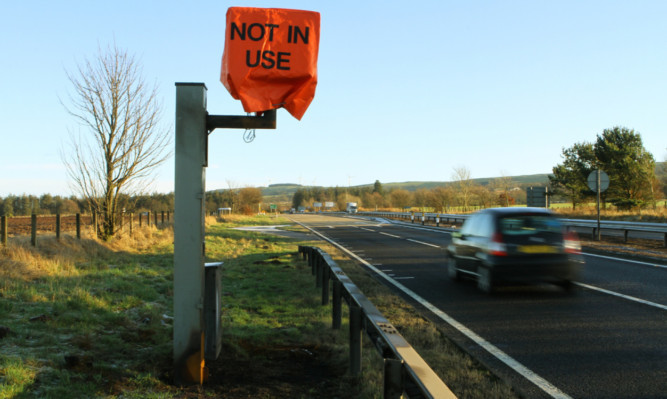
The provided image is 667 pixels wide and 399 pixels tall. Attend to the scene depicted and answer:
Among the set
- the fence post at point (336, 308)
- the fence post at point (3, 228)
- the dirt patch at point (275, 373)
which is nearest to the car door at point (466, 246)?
the fence post at point (336, 308)

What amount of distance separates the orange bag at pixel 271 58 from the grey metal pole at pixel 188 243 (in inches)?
22.7

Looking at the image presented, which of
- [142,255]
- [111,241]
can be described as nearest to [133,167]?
[111,241]

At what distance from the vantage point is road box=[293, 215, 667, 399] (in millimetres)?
4176

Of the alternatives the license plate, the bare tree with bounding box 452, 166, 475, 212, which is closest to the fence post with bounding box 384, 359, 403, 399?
the license plate

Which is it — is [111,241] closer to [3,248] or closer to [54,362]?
[3,248]

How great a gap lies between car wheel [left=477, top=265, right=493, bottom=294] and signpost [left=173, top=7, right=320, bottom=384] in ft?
18.1

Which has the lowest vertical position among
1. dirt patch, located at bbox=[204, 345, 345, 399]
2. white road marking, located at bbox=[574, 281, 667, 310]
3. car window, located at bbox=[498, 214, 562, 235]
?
dirt patch, located at bbox=[204, 345, 345, 399]

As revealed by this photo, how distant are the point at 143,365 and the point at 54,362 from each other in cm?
75

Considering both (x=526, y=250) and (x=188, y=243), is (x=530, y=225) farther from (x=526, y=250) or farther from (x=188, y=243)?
(x=188, y=243)

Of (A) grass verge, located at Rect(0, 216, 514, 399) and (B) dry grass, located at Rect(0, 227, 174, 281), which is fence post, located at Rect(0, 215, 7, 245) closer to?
(B) dry grass, located at Rect(0, 227, 174, 281)

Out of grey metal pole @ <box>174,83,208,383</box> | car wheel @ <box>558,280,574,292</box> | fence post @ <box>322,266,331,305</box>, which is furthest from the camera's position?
car wheel @ <box>558,280,574,292</box>

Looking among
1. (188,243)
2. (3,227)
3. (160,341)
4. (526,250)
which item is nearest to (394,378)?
(188,243)

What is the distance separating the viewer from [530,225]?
831 centimetres

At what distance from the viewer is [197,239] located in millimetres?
4203
